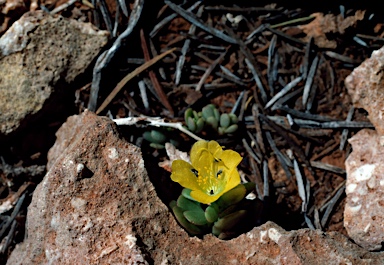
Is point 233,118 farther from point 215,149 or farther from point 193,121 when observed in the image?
point 215,149

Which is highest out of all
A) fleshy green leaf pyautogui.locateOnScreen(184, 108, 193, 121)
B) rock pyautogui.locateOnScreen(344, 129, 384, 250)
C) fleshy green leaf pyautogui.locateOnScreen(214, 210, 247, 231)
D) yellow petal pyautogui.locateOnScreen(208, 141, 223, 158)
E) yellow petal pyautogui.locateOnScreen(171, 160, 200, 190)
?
yellow petal pyautogui.locateOnScreen(208, 141, 223, 158)

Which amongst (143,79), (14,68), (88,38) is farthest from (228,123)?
(14,68)

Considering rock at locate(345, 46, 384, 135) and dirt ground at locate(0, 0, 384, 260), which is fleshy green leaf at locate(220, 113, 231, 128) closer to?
dirt ground at locate(0, 0, 384, 260)

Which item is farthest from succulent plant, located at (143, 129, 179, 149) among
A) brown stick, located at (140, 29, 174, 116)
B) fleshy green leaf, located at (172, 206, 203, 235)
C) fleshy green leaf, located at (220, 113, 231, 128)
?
fleshy green leaf, located at (172, 206, 203, 235)

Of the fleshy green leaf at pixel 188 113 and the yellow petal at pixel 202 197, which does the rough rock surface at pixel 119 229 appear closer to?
the yellow petal at pixel 202 197

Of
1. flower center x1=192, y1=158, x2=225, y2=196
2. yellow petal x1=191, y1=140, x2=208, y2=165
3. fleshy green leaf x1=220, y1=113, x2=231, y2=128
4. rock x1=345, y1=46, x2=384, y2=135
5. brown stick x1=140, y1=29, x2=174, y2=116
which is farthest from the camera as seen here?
brown stick x1=140, y1=29, x2=174, y2=116

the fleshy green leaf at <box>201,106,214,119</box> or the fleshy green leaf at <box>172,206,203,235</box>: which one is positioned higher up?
the fleshy green leaf at <box>201,106,214,119</box>
